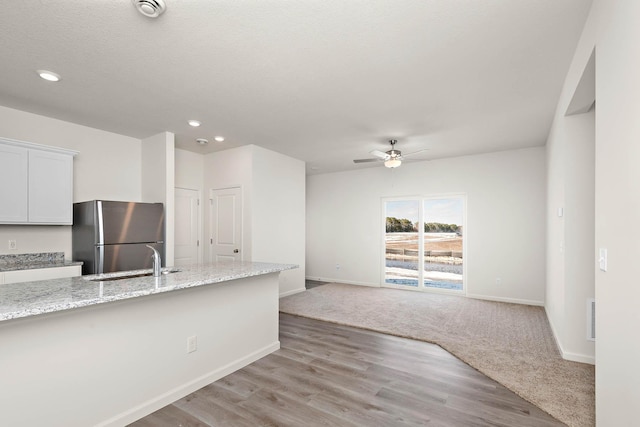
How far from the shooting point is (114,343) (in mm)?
2146

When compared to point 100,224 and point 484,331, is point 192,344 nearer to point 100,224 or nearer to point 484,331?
point 100,224

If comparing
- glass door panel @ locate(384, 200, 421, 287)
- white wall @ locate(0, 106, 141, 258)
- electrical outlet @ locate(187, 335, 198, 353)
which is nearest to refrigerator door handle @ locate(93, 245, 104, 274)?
white wall @ locate(0, 106, 141, 258)

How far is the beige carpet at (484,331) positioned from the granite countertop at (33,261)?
3159mm

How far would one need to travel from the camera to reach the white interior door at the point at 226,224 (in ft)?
18.0

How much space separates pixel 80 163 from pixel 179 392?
140 inches

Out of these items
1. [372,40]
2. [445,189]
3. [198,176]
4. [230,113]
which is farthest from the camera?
[445,189]

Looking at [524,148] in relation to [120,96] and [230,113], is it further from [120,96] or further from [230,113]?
[120,96]

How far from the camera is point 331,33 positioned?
2.28m

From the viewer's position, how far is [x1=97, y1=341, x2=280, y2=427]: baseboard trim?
2.15 m

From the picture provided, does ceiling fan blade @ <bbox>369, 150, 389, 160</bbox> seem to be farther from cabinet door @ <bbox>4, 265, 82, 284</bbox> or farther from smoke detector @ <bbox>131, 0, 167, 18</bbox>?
cabinet door @ <bbox>4, 265, 82, 284</bbox>

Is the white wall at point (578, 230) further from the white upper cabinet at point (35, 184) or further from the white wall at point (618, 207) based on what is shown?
the white upper cabinet at point (35, 184)

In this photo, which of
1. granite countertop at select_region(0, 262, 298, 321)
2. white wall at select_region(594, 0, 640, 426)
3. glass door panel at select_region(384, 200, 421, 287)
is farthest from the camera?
glass door panel at select_region(384, 200, 421, 287)

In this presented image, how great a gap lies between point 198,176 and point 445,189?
493 cm

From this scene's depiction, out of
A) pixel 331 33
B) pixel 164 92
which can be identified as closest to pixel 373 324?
pixel 331 33
